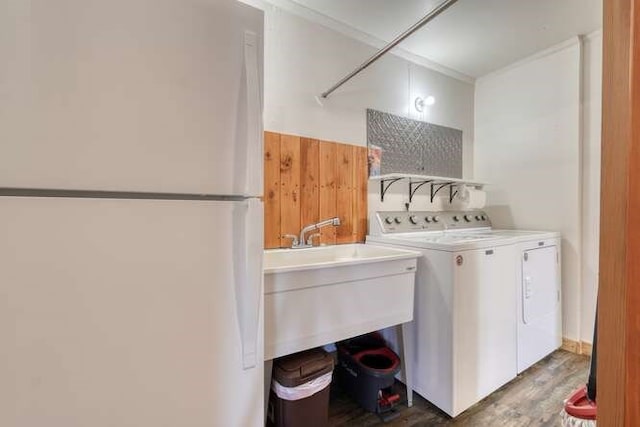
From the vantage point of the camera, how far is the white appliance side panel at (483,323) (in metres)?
1.62

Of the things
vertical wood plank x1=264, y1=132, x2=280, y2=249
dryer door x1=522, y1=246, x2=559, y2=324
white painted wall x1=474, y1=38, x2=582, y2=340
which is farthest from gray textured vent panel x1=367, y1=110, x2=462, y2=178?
dryer door x1=522, y1=246, x2=559, y2=324

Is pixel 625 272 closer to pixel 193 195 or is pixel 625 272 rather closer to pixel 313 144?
pixel 193 195

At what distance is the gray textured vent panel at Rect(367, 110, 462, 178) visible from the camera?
7.75 ft

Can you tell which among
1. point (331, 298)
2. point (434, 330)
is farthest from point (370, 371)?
point (331, 298)

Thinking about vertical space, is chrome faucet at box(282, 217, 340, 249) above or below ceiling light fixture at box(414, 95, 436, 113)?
below

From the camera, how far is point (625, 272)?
0.46 metres

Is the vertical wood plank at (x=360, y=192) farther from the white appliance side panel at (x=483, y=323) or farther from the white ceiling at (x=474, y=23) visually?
the white ceiling at (x=474, y=23)

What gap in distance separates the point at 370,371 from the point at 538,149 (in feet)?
7.94

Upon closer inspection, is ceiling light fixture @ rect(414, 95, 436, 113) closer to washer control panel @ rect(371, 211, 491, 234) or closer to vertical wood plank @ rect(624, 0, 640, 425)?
washer control panel @ rect(371, 211, 491, 234)

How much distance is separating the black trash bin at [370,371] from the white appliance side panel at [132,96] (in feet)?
4.49

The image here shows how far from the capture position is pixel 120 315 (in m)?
0.79

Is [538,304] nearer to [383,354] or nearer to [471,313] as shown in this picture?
[471,313]

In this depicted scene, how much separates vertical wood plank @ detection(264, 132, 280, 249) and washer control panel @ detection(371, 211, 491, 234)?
778mm

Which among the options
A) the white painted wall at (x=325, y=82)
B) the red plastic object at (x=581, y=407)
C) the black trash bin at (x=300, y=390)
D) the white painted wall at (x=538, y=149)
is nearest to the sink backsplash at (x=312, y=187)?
the white painted wall at (x=325, y=82)
